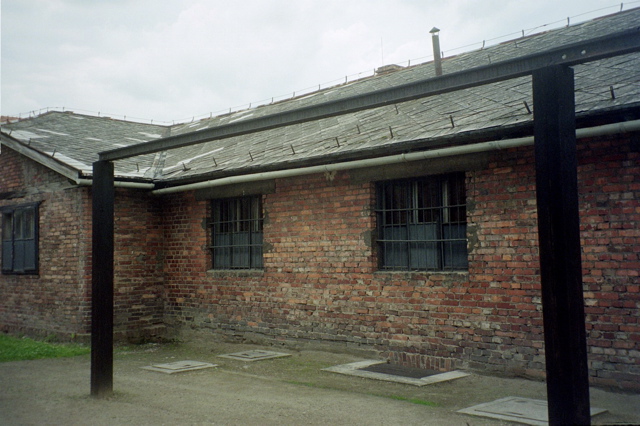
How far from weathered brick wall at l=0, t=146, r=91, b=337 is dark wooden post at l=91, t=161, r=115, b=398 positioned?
15.6 feet

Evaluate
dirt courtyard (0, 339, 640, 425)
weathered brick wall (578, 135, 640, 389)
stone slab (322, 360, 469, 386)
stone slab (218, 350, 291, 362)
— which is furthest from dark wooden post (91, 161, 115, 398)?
weathered brick wall (578, 135, 640, 389)

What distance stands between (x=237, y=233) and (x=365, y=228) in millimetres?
3047

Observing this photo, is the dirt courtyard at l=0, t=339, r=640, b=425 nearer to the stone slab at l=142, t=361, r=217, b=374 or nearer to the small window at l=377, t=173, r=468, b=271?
the stone slab at l=142, t=361, r=217, b=374

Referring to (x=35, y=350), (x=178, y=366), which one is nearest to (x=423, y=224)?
(x=178, y=366)

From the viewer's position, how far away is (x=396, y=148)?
778 centimetres

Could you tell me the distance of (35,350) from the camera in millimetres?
10633

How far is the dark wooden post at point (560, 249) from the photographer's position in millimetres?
3607

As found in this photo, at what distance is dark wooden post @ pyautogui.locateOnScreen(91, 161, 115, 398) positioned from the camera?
655cm

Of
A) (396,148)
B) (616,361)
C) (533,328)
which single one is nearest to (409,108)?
(396,148)

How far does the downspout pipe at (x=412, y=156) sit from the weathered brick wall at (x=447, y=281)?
350 millimetres

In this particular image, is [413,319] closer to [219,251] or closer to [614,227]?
[614,227]

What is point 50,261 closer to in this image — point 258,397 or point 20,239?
point 20,239

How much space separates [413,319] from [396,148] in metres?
2.30

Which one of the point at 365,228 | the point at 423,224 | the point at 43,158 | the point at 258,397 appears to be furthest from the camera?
the point at 43,158
